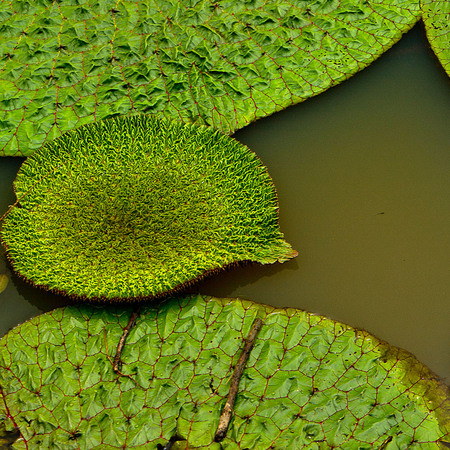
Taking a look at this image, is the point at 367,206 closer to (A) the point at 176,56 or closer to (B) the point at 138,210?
(B) the point at 138,210

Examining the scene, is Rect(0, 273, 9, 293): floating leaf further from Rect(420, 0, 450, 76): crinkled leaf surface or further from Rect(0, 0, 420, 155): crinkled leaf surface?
Rect(420, 0, 450, 76): crinkled leaf surface

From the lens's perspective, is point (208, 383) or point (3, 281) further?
point (3, 281)

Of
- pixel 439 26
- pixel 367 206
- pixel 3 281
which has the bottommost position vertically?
pixel 3 281

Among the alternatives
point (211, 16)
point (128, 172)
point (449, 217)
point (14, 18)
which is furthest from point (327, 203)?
point (14, 18)

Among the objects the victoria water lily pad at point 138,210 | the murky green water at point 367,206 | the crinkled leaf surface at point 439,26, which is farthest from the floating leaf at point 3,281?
the crinkled leaf surface at point 439,26

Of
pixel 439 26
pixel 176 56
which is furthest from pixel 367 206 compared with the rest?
pixel 176 56

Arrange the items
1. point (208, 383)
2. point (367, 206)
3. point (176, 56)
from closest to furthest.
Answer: point (208, 383) → point (367, 206) → point (176, 56)

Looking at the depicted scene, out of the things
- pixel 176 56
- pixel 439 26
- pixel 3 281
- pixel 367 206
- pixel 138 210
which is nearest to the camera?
pixel 138 210

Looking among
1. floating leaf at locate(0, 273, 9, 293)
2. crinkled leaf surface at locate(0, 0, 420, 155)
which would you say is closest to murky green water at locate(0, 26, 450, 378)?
floating leaf at locate(0, 273, 9, 293)

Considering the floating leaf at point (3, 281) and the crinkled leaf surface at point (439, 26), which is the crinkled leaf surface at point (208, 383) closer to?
the floating leaf at point (3, 281)
